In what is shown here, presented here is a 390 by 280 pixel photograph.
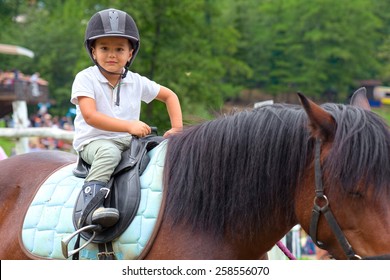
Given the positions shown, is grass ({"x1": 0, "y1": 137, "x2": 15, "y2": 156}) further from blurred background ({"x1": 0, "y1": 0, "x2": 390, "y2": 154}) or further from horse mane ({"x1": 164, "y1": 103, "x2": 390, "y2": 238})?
blurred background ({"x1": 0, "y1": 0, "x2": 390, "y2": 154})

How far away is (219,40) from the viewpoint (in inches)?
1340

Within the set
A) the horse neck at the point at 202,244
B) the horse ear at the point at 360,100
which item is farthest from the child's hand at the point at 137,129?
the horse ear at the point at 360,100

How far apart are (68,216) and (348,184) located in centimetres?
151

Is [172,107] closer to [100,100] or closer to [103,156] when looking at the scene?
[100,100]

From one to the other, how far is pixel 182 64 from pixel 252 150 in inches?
995

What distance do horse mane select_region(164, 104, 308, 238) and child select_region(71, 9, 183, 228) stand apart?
33cm

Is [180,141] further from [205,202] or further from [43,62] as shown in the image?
[43,62]

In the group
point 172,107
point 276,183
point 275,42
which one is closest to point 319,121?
Result: point 276,183

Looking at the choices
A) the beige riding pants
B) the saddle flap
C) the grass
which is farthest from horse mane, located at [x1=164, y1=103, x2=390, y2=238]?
the grass

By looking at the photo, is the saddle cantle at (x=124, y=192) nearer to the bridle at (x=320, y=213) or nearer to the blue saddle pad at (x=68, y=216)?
the blue saddle pad at (x=68, y=216)

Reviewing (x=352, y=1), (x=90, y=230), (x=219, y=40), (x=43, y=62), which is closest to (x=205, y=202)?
(x=90, y=230)

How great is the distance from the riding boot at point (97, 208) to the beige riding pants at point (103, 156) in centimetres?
5

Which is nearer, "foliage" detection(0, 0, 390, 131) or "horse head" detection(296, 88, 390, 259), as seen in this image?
"horse head" detection(296, 88, 390, 259)

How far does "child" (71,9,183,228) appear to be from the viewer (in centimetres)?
392
